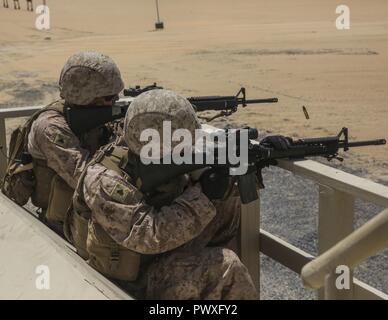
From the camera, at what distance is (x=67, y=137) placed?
3.49 metres

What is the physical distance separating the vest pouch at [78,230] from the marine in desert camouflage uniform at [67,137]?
357 millimetres

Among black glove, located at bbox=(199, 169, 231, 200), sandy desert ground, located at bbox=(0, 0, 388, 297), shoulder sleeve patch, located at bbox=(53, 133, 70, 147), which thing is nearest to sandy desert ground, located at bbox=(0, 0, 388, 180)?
sandy desert ground, located at bbox=(0, 0, 388, 297)

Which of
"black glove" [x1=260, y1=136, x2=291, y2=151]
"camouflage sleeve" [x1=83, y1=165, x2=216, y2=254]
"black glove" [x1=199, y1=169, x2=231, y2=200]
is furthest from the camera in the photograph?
"black glove" [x1=260, y1=136, x2=291, y2=151]

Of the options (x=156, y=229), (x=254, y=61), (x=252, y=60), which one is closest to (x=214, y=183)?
(x=156, y=229)

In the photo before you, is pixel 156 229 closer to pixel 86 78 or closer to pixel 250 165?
pixel 250 165

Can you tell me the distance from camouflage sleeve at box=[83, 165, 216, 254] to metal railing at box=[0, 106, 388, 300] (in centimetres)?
40

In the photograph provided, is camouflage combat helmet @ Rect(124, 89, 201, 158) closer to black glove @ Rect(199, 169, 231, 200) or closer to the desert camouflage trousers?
black glove @ Rect(199, 169, 231, 200)

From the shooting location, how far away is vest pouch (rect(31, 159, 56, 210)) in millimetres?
3592

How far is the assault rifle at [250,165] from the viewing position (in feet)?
8.29

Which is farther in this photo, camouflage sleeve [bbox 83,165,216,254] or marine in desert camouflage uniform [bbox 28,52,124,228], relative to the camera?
marine in desert camouflage uniform [bbox 28,52,124,228]

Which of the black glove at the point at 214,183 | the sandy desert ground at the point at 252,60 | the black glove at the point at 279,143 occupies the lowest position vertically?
the sandy desert ground at the point at 252,60

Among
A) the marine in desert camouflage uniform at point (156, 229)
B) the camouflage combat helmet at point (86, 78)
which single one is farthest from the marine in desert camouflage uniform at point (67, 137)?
the marine in desert camouflage uniform at point (156, 229)

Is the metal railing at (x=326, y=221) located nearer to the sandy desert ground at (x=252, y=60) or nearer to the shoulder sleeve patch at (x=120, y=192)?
the shoulder sleeve patch at (x=120, y=192)
